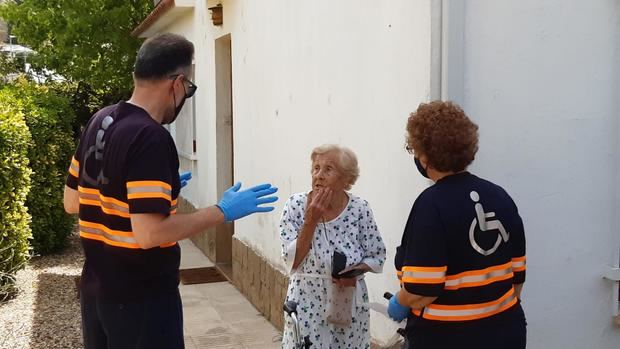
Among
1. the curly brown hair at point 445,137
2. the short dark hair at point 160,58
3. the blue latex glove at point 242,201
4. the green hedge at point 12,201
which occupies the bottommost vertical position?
the green hedge at point 12,201

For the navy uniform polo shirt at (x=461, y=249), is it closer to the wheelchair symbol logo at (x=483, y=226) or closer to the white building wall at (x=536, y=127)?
the wheelchair symbol logo at (x=483, y=226)

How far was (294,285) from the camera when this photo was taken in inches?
149

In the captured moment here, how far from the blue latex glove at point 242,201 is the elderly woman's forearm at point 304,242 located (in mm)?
475

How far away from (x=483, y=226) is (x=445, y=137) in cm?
36

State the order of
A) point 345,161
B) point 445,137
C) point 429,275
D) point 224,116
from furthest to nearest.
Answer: point 224,116 → point 345,161 → point 445,137 → point 429,275

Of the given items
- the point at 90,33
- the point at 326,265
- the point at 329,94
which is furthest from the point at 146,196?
the point at 90,33

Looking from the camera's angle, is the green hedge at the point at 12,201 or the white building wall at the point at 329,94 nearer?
the white building wall at the point at 329,94

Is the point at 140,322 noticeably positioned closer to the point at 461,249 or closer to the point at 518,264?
the point at 461,249

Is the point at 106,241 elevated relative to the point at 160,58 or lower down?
lower down

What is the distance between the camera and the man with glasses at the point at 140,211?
2723 millimetres

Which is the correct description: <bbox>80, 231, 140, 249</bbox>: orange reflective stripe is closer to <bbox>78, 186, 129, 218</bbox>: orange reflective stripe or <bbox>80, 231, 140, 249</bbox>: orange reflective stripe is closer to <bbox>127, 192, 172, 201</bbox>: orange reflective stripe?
<bbox>78, 186, 129, 218</bbox>: orange reflective stripe

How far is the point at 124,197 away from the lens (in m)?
2.78

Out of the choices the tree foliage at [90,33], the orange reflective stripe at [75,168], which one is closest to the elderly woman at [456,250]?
the orange reflective stripe at [75,168]

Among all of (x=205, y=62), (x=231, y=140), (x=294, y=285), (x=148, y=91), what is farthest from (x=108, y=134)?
(x=205, y=62)
